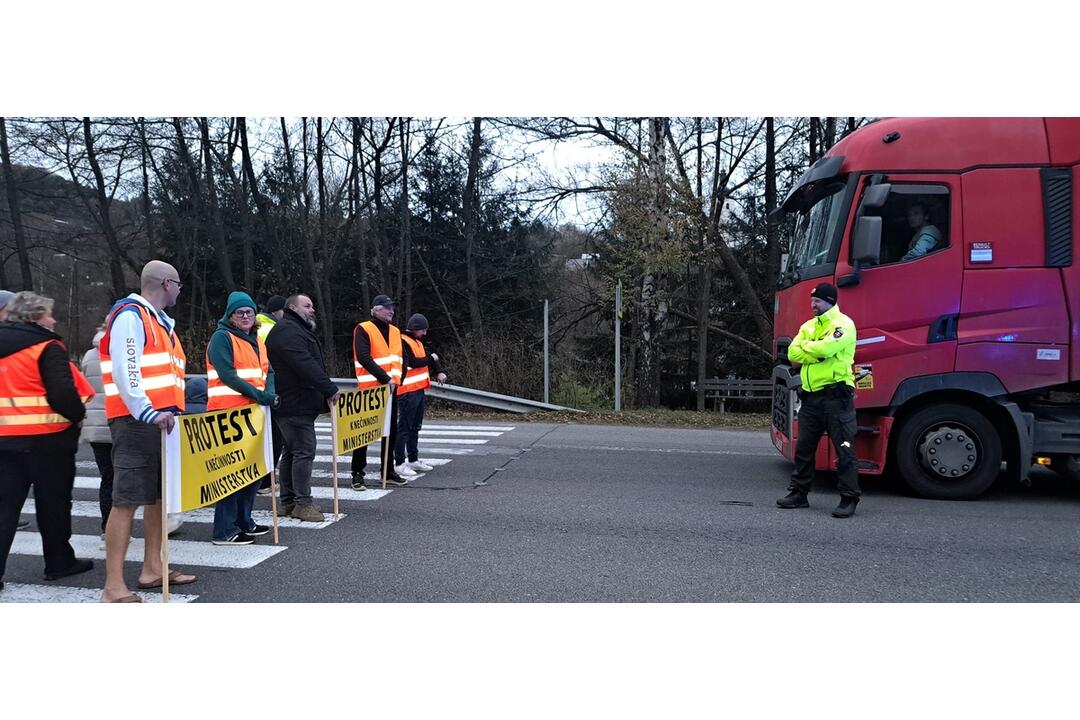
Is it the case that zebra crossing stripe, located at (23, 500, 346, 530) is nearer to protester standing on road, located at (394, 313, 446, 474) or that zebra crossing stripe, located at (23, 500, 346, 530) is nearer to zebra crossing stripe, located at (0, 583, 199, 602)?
zebra crossing stripe, located at (0, 583, 199, 602)

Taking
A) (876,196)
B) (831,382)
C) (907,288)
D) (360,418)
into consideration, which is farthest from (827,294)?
(360,418)

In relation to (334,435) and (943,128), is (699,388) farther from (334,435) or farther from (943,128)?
(334,435)

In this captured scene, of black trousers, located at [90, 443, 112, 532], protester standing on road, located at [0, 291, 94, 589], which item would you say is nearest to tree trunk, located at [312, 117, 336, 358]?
black trousers, located at [90, 443, 112, 532]

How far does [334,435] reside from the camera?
6707 mm

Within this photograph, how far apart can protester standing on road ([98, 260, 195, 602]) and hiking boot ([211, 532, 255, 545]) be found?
48.5 inches

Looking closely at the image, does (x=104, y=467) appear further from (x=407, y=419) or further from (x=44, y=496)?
(x=407, y=419)

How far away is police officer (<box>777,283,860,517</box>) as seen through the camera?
634 cm

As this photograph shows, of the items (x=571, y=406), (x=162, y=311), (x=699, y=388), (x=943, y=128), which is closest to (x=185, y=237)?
(x=571, y=406)

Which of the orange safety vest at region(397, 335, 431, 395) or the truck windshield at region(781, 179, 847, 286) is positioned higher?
the truck windshield at region(781, 179, 847, 286)

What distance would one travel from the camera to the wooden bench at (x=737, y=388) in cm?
1830

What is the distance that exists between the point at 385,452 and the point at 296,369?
199 centimetres

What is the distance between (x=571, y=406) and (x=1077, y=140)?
11.4 meters

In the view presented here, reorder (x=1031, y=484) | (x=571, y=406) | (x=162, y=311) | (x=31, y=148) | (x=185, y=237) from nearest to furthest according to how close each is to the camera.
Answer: (x=162, y=311) < (x=1031, y=484) < (x=571, y=406) < (x=31, y=148) < (x=185, y=237)

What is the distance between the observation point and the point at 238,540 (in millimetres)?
5691
